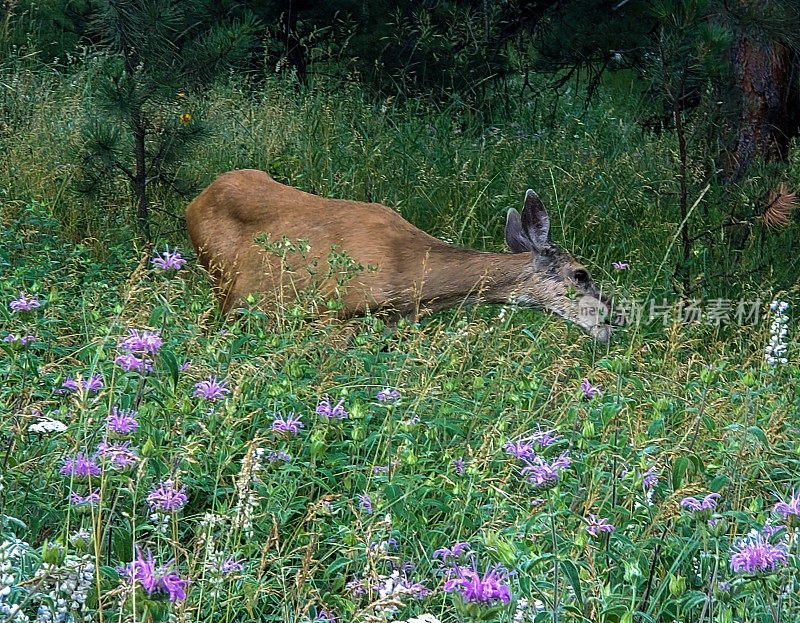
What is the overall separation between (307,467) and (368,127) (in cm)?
563

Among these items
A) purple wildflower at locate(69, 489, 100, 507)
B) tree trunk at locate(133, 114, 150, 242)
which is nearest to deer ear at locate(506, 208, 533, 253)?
tree trunk at locate(133, 114, 150, 242)

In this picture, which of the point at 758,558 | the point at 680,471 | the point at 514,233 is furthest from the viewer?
the point at 514,233

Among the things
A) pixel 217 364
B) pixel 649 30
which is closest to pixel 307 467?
pixel 217 364

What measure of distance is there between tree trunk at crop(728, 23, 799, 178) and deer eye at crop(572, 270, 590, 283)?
1760 millimetres

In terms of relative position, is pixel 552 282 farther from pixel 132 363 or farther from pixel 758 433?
pixel 132 363

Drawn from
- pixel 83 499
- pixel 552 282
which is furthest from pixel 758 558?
pixel 552 282

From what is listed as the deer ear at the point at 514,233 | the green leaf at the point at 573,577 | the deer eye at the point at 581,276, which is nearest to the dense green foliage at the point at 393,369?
the green leaf at the point at 573,577

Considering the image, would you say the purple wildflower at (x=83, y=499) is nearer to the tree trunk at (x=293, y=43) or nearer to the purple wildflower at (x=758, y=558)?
the purple wildflower at (x=758, y=558)

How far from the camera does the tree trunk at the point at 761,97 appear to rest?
639 centimetres

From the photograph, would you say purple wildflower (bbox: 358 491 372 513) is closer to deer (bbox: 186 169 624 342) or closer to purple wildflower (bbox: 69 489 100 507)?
purple wildflower (bbox: 69 489 100 507)

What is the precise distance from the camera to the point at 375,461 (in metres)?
2.84

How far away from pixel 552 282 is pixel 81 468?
10.7 feet

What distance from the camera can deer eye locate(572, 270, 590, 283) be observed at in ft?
16.7

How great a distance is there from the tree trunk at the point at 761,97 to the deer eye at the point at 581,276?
176cm
